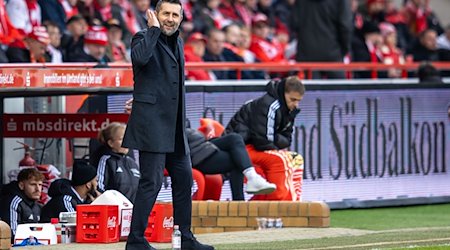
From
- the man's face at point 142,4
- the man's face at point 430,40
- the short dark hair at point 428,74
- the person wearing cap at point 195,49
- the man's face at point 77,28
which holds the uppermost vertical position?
the man's face at point 142,4

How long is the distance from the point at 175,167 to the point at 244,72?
7.91 m

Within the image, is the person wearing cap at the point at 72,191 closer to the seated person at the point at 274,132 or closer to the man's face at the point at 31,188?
the man's face at the point at 31,188

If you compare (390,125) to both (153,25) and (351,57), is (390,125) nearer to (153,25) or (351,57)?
(351,57)

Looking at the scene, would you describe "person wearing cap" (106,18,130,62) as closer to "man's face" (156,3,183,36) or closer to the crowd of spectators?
the crowd of spectators

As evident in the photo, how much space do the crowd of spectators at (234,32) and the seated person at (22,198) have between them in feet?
8.71

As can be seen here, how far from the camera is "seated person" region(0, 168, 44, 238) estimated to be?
12.1 m

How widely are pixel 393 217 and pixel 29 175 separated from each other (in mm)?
4995

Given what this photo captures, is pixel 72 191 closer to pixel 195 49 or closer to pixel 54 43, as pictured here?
pixel 54 43

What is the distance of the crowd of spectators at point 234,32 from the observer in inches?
675

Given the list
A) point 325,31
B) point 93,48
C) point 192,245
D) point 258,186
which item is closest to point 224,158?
point 258,186

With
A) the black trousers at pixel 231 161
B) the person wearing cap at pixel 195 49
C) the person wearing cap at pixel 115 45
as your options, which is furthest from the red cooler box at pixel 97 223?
the person wearing cap at pixel 195 49

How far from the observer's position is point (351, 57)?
2300cm

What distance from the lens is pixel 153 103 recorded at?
10.0 meters

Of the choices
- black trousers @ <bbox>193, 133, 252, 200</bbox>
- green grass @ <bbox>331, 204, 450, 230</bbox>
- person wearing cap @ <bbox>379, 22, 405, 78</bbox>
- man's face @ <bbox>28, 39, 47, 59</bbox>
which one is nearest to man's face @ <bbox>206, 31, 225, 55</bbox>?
green grass @ <bbox>331, 204, 450, 230</bbox>
